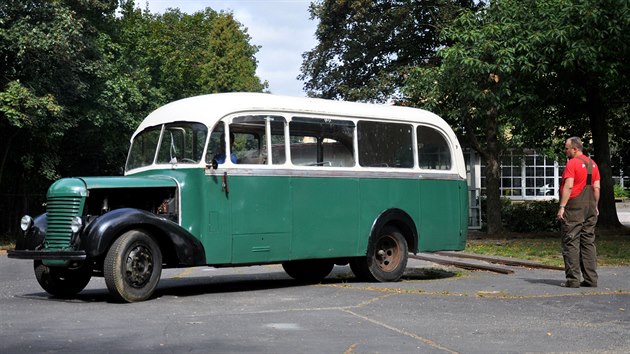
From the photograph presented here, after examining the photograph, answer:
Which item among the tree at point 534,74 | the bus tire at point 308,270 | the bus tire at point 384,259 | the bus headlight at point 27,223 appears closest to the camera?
the bus headlight at point 27,223

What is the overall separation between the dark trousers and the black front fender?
477 cm

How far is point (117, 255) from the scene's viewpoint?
36.6 ft

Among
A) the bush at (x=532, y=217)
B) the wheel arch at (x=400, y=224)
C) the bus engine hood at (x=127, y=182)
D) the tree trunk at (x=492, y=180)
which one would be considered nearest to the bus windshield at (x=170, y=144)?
the bus engine hood at (x=127, y=182)

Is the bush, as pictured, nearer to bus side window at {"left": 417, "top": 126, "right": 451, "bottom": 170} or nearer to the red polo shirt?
bus side window at {"left": 417, "top": 126, "right": 451, "bottom": 170}

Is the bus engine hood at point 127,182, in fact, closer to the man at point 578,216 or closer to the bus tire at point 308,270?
the bus tire at point 308,270

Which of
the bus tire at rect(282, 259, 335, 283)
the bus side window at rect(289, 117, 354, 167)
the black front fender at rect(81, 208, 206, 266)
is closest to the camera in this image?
the black front fender at rect(81, 208, 206, 266)

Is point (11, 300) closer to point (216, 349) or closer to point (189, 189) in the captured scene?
point (189, 189)

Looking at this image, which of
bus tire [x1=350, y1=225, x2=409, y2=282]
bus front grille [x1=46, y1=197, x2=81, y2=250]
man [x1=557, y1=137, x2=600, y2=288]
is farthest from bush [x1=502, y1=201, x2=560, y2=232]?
bus front grille [x1=46, y1=197, x2=81, y2=250]

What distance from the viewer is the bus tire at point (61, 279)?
40.6ft

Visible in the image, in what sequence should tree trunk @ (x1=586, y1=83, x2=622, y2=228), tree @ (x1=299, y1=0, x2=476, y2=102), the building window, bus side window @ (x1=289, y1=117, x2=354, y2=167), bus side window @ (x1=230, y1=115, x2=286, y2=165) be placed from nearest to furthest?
bus side window @ (x1=230, y1=115, x2=286, y2=165)
bus side window @ (x1=289, y1=117, x2=354, y2=167)
tree trunk @ (x1=586, y1=83, x2=622, y2=228)
tree @ (x1=299, y1=0, x2=476, y2=102)
the building window

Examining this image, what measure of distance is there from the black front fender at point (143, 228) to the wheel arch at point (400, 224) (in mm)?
3125

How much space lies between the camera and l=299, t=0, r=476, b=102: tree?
34.9 meters

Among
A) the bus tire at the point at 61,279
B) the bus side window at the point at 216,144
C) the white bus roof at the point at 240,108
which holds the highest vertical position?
the white bus roof at the point at 240,108

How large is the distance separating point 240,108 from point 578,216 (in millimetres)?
4625
